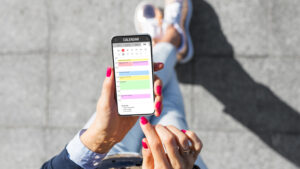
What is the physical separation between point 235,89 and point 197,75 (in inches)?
12.3

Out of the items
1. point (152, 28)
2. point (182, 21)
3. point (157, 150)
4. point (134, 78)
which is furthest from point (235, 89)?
point (157, 150)

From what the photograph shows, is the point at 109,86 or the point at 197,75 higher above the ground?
the point at 109,86

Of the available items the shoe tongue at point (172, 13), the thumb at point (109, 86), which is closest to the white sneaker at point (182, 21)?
the shoe tongue at point (172, 13)

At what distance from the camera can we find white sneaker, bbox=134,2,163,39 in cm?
193

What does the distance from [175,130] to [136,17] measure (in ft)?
4.31

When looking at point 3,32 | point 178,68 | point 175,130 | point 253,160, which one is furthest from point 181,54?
point 3,32

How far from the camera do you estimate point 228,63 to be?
1974 mm

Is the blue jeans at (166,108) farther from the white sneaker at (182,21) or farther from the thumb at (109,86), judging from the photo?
the thumb at (109,86)

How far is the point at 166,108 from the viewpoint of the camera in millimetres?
1535

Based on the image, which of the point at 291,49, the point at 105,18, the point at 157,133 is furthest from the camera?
the point at 105,18

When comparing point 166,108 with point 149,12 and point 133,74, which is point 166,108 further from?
point 149,12

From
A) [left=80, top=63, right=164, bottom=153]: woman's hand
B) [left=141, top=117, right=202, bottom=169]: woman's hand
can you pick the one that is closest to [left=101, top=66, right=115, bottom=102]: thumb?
[left=80, top=63, right=164, bottom=153]: woman's hand

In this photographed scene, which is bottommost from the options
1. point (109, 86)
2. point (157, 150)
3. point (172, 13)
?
point (157, 150)

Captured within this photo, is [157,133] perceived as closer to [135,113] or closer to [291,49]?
[135,113]
